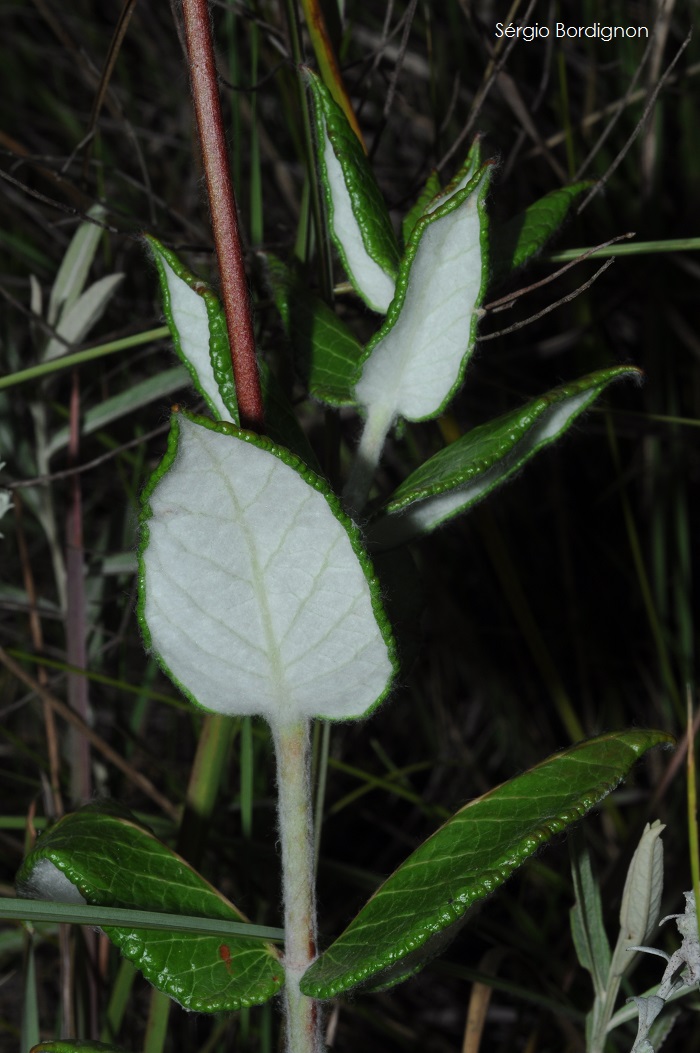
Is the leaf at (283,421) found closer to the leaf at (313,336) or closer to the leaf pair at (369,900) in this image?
the leaf at (313,336)

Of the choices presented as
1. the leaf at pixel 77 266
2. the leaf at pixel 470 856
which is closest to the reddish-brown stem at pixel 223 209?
the leaf at pixel 470 856

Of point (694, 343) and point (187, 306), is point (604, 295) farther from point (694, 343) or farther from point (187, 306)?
point (187, 306)

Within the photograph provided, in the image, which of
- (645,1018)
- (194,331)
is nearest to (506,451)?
(194,331)

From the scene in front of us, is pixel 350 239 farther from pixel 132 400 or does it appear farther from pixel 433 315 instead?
pixel 132 400

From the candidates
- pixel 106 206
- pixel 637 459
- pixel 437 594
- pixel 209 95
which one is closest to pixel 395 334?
pixel 209 95

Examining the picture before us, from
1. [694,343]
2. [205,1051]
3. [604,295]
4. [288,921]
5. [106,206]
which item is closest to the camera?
[288,921]

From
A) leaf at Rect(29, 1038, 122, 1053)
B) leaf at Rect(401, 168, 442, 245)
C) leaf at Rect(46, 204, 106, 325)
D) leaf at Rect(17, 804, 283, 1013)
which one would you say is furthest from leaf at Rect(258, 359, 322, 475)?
leaf at Rect(46, 204, 106, 325)

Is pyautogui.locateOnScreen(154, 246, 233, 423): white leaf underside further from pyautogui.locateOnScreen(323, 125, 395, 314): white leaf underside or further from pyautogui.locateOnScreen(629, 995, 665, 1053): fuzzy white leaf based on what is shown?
pyautogui.locateOnScreen(629, 995, 665, 1053): fuzzy white leaf
